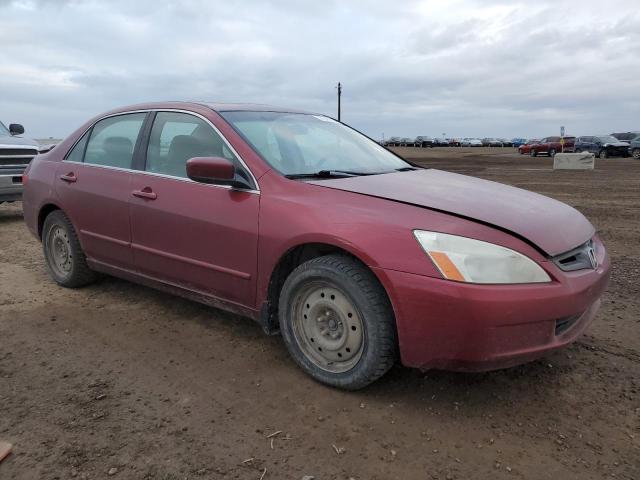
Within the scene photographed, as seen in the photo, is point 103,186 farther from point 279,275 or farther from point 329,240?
point 329,240

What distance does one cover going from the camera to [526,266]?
2580mm

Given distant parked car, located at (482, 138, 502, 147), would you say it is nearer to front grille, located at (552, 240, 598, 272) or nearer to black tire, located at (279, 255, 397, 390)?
front grille, located at (552, 240, 598, 272)

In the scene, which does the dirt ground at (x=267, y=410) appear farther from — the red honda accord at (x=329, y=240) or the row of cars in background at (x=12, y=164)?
the row of cars in background at (x=12, y=164)

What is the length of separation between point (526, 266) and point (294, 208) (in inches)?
49.9

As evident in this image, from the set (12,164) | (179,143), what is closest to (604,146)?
(12,164)

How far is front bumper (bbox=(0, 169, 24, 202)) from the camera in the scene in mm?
8438

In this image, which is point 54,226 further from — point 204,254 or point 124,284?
point 204,254

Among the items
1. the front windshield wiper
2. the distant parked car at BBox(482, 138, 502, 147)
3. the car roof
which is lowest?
the front windshield wiper

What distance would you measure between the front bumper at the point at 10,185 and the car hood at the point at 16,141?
1.71ft

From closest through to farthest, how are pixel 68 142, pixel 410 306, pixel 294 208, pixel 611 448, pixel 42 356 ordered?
1. pixel 611 448
2. pixel 410 306
3. pixel 294 208
4. pixel 42 356
5. pixel 68 142

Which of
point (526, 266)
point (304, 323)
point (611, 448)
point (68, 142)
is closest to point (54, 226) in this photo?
point (68, 142)

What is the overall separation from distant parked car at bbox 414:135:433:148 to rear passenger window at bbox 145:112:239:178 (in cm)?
6988

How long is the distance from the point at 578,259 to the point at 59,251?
165 inches

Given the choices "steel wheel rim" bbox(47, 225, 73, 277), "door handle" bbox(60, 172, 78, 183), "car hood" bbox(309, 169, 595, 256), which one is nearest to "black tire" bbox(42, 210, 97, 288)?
"steel wheel rim" bbox(47, 225, 73, 277)
